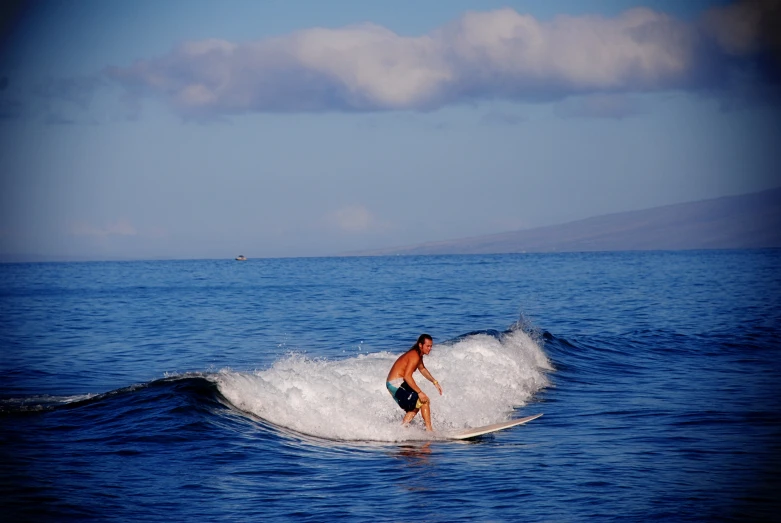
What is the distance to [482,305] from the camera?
44.9 meters

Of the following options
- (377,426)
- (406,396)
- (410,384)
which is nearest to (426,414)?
(406,396)

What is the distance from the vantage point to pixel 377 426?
15.3 meters

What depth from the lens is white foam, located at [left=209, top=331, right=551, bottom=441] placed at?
611 inches

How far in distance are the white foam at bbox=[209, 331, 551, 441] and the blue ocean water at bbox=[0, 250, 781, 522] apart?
0.27 feet

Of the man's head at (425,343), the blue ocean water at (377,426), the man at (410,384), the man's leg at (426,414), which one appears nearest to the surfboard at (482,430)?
the blue ocean water at (377,426)

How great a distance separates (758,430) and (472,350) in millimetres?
10808

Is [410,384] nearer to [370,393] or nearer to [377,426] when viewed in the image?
[377,426]

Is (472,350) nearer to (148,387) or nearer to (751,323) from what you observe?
(148,387)

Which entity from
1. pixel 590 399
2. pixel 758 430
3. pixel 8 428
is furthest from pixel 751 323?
pixel 8 428

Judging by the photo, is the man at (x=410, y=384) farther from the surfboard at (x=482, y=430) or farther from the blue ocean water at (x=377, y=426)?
the surfboard at (x=482, y=430)

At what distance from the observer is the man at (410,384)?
48.3 feet

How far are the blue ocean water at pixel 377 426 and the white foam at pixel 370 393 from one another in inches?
3.2

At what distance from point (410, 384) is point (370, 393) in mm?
3763

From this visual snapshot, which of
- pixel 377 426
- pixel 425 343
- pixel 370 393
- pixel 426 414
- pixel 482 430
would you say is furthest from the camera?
pixel 370 393
